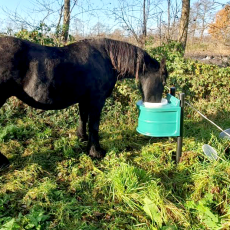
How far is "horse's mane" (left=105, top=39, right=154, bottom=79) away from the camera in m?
3.22

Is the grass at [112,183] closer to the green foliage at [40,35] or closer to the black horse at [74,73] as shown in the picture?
the black horse at [74,73]

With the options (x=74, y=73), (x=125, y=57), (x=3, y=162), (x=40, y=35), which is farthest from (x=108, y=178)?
(x=40, y=35)

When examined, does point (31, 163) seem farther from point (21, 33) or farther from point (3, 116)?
point (21, 33)

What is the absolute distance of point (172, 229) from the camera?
1.92 metres

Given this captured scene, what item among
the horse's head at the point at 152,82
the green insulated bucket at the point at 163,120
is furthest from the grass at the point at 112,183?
the horse's head at the point at 152,82

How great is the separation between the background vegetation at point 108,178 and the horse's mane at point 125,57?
1.27 m

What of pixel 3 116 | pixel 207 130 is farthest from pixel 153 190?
pixel 3 116

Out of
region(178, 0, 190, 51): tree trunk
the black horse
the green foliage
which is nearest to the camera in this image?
the black horse

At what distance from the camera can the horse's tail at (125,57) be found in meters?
3.22

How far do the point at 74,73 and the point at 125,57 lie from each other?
2.74 ft

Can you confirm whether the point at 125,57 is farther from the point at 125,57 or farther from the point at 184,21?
the point at 184,21

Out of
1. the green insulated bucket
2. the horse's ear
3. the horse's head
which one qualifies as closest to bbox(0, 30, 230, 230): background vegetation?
the green insulated bucket

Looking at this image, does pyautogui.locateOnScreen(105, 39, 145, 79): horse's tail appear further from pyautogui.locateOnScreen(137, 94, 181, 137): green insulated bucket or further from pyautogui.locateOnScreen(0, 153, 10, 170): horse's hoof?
pyautogui.locateOnScreen(0, 153, 10, 170): horse's hoof

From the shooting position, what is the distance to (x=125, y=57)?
128 inches
